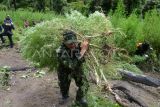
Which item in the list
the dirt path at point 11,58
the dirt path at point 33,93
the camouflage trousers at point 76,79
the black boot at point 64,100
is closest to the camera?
the camouflage trousers at point 76,79

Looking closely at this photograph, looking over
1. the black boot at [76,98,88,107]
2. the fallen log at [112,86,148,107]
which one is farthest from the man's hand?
the fallen log at [112,86,148,107]

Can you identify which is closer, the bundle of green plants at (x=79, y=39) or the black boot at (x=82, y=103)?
the black boot at (x=82, y=103)

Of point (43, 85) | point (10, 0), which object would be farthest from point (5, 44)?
point (10, 0)

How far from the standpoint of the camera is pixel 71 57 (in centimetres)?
745

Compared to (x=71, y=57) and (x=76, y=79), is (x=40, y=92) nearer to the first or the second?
(x=76, y=79)

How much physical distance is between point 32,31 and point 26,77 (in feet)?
5.68

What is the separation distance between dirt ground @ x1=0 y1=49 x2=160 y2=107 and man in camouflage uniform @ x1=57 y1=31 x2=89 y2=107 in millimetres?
525

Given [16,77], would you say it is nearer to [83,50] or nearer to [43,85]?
[43,85]

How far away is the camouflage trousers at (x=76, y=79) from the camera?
7637 mm

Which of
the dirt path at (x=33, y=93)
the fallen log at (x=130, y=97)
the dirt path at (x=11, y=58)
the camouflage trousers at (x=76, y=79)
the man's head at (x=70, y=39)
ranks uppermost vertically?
the man's head at (x=70, y=39)

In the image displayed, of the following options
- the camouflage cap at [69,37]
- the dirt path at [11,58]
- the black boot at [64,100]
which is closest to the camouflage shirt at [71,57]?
the camouflage cap at [69,37]

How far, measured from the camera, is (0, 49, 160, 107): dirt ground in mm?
8398

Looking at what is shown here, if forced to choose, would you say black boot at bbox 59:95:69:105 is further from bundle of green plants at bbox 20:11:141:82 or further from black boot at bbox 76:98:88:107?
bundle of green plants at bbox 20:11:141:82

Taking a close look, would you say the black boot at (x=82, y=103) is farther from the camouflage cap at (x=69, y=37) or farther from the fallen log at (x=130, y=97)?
the fallen log at (x=130, y=97)
